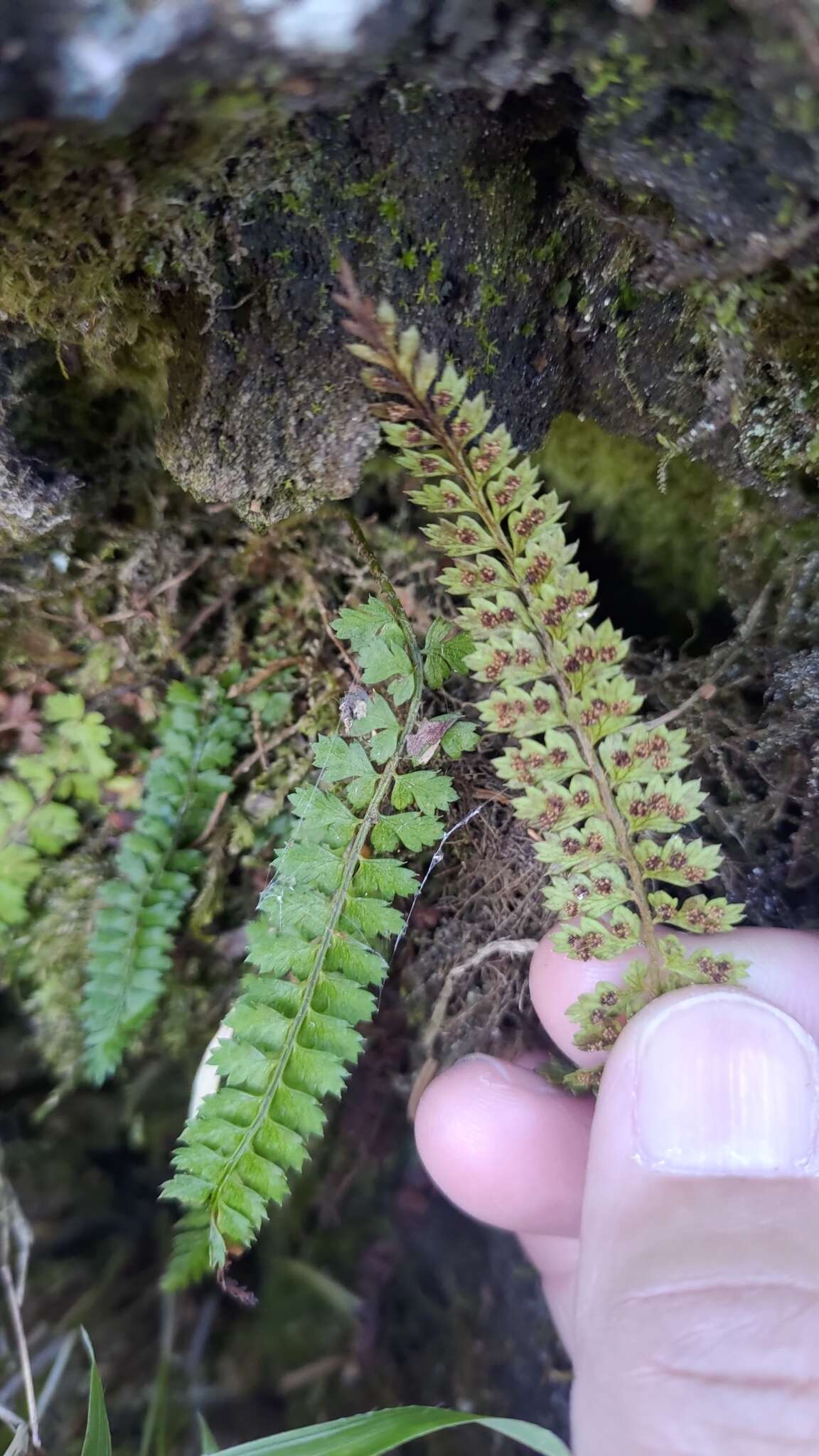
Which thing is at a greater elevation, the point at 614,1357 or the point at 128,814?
the point at 614,1357

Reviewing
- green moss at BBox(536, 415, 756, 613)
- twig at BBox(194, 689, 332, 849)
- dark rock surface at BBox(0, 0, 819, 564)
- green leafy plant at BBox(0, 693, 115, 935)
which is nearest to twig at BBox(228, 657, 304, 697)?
twig at BBox(194, 689, 332, 849)

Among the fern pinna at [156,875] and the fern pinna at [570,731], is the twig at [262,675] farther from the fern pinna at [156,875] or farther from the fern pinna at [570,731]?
the fern pinna at [570,731]

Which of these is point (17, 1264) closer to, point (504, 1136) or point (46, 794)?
point (46, 794)

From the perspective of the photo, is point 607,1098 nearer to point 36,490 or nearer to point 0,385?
point 36,490

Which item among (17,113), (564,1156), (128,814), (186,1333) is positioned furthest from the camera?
(186,1333)

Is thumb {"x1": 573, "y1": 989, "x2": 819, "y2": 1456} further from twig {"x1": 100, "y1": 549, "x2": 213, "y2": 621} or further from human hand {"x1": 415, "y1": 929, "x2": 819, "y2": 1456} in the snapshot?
twig {"x1": 100, "y1": 549, "x2": 213, "y2": 621}

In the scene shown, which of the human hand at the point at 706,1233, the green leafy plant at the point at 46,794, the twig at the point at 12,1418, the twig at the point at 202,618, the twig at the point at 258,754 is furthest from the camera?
the green leafy plant at the point at 46,794

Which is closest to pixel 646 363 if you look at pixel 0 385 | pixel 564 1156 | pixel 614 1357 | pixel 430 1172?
pixel 0 385

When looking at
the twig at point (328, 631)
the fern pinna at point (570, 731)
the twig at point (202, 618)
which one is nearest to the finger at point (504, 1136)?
the fern pinna at point (570, 731)
